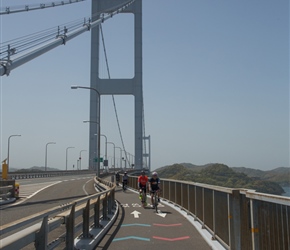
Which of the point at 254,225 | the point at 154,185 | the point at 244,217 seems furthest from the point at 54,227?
the point at 154,185

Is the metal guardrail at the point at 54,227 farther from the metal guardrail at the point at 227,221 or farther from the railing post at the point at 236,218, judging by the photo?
the railing post at the point at 236,218

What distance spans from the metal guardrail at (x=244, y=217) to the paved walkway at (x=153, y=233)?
46 cm

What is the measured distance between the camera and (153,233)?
392 inches

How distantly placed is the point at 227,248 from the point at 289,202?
348cm

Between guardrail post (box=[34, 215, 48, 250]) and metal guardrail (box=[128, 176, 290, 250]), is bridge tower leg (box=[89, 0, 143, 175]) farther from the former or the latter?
guardrail post (box=[34, 215, 48, 250])

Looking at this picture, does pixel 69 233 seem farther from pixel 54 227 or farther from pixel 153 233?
pixel 153 233

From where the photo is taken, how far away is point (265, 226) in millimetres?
5203

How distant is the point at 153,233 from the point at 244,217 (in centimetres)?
402

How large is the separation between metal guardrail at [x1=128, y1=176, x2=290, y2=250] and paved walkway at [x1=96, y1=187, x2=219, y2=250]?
0.46 m

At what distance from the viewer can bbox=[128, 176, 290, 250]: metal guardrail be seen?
4.73 meters

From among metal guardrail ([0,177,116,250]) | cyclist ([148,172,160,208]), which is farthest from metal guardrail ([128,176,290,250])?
cyclist ([148,172,160,208])

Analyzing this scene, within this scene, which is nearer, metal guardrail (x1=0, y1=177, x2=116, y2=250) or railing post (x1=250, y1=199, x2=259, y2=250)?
metal guardrail (x1=0, y1=177, x2=116, y2=250)

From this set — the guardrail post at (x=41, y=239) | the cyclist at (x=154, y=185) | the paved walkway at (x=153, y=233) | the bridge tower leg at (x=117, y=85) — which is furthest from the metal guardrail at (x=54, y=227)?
the bridge tower leg at (x=117, y=85)

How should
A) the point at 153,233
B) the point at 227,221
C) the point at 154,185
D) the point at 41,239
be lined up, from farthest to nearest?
the point at 154,185 → the point at 153,233 → the point at 227,221 → the point at 41,239
